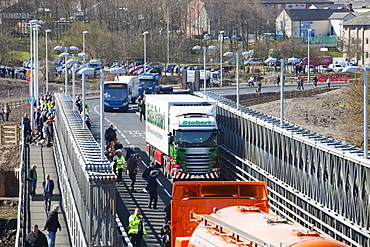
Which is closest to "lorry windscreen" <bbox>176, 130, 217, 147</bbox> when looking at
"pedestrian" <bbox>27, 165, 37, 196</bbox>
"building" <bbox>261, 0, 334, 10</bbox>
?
"pedestrian" <bbox>27, 165, 37, 196</bbox>

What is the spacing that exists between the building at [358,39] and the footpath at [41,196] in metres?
78.8

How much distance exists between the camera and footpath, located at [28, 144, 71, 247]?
24.9m

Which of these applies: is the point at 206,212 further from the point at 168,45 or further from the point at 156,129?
the point at 168,45

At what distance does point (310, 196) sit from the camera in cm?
2381

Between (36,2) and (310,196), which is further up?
(36,2)

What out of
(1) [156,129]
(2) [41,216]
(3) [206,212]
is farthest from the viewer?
(1) [156,129]

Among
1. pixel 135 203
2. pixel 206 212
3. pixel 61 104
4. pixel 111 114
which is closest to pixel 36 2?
pixel 111 114

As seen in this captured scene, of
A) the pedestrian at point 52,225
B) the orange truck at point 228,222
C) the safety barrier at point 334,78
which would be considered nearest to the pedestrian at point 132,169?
the pedestrian at point 52,225

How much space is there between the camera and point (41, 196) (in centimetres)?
3050

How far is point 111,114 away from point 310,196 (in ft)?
128

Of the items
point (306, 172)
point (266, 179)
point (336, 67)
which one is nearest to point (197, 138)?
point (266, 179)

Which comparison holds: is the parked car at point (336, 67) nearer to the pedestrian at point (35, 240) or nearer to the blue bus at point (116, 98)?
the blue bus at point (116, 98)

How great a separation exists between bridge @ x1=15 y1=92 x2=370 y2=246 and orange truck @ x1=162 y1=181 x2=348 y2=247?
169 centimetres

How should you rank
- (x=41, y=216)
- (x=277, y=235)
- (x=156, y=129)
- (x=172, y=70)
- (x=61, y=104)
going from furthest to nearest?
1. (x=172, y=70)
2. (x=61, y=104)
3. (x=156, y=129)
4. (x=41, y=216)
5. (x=277, y=235)
